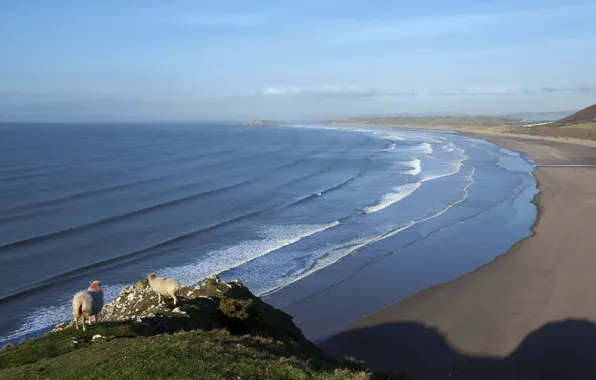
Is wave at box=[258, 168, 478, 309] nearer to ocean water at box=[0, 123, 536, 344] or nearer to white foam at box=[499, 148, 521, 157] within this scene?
ocean water at box=[0, 123, 536, 344]

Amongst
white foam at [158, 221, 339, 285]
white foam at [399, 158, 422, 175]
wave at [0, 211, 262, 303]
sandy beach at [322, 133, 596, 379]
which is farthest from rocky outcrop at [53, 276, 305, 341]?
white foam at [399, 158, 422, 175]

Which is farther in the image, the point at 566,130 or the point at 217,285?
the point at 566,130

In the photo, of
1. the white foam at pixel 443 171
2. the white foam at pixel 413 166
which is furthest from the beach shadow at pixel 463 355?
the white foam at pixel 413 166

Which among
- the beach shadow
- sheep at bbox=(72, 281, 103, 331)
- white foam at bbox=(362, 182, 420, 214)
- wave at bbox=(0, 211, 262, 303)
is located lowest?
the beach shadow

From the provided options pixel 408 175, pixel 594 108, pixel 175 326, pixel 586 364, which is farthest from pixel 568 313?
pixel 594 108

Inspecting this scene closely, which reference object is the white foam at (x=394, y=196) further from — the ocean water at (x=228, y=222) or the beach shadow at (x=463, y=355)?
the beach shadow at (x=463, y=355)

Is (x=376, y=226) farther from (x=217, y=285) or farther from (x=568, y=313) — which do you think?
(x=217, y=285)

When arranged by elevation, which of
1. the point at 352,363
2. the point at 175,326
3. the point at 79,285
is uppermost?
the point at 175,326
